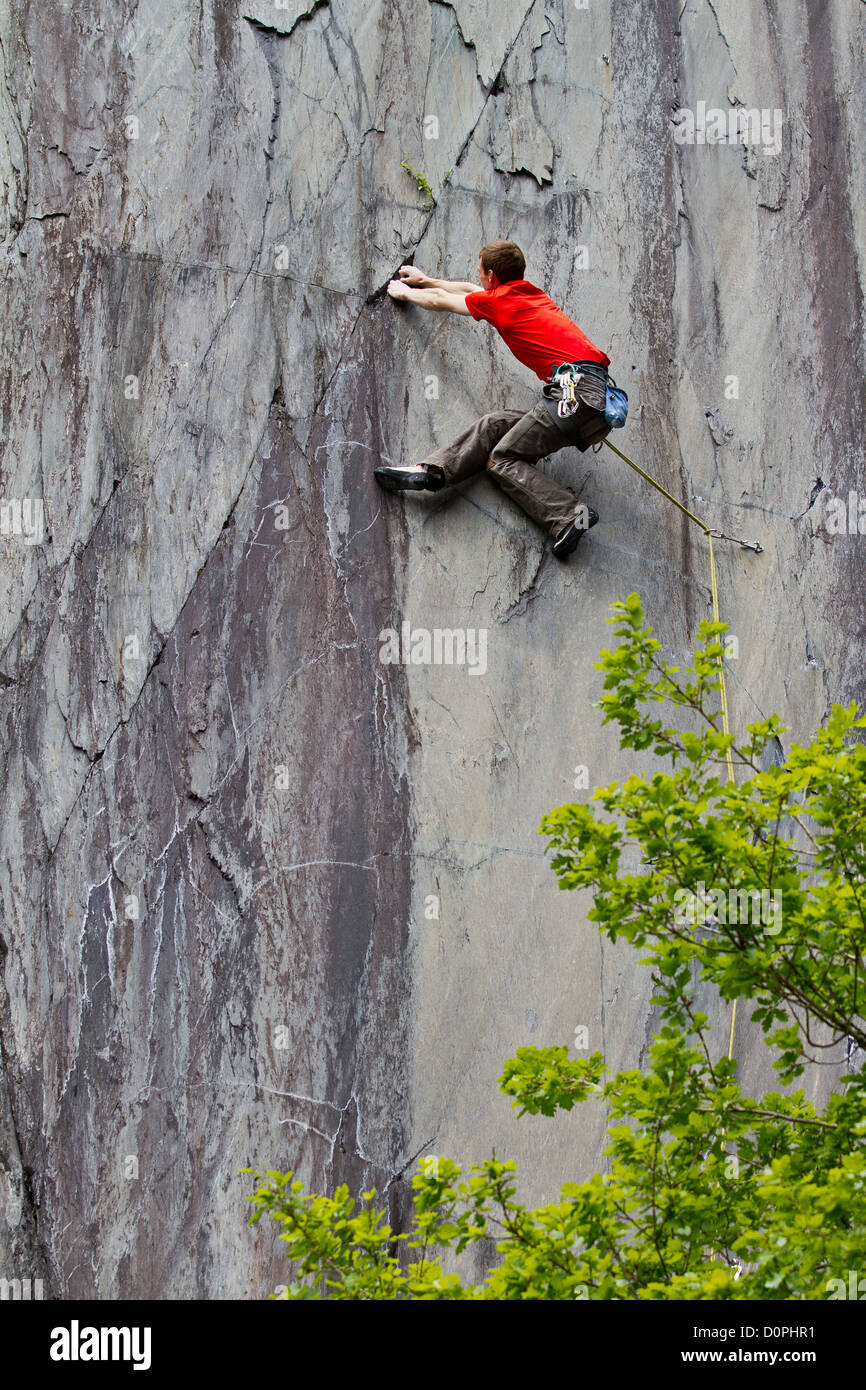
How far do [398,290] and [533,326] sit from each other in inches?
38.2

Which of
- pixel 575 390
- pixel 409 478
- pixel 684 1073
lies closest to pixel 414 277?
pixel 409 478

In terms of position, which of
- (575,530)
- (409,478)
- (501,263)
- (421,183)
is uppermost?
(421,183)

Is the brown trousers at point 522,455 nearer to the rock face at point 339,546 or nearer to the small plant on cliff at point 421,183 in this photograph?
the rock face at point 339,546

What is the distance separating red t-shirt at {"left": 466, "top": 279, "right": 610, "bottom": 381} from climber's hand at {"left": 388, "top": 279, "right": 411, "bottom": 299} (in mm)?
548

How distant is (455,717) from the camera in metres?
7.46

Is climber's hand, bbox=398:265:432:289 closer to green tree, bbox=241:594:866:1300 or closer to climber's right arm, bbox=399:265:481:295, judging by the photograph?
climber's right arm, bbox=399:265:481:295

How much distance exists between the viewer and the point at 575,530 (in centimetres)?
740

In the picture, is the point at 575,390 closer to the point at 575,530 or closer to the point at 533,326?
the point at 533,326

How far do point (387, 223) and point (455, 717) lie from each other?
289cm

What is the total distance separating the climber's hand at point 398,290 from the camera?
7625 millimetres

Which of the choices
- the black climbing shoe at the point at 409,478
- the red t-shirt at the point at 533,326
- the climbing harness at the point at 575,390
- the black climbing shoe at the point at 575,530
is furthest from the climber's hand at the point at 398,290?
the black climbing shoe at the point at 575,530

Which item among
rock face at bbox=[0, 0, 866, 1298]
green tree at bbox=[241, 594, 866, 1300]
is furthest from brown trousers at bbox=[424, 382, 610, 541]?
green tree at bbox=[241, 594, 866, 1300]

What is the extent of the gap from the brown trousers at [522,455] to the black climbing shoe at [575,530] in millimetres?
32

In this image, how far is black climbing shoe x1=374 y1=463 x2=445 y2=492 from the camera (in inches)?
293
